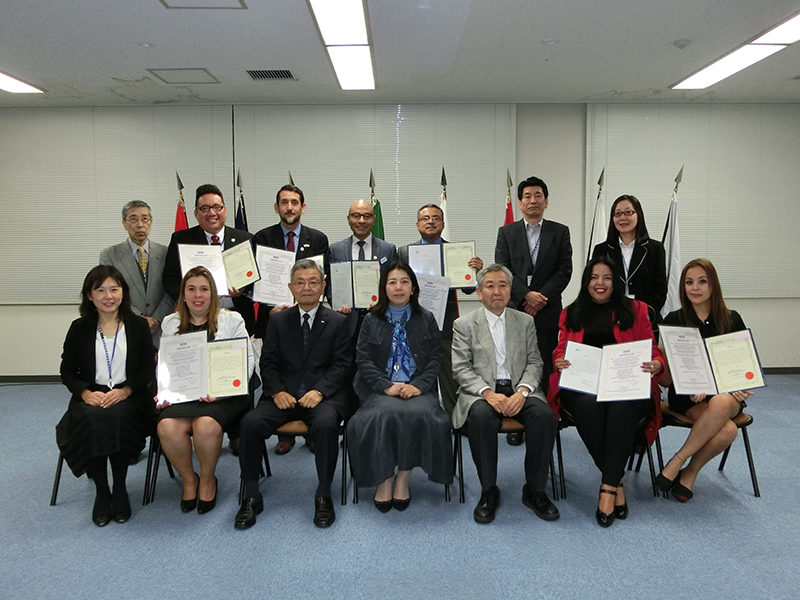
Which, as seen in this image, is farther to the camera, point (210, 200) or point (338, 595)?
point (210, 200)

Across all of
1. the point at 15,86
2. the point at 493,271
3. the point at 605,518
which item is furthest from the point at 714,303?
the point at 15,86

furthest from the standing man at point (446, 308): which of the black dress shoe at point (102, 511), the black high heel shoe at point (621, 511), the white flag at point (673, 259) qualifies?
the white flag at point (673, 259)

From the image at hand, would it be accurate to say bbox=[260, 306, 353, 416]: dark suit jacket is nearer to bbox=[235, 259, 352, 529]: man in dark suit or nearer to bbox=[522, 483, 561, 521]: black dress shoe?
bbox=[235, 259, 352, 529]: man in dark suit

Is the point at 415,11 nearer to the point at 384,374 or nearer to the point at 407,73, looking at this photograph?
the point at 407,73

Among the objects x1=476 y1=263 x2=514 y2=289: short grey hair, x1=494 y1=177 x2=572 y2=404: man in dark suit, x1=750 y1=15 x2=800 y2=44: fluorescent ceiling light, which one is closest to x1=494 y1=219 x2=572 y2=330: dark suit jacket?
x1=494 y1=177 x2=572 y2=404: man in dark suit

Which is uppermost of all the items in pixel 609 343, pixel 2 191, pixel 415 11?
pixel 415 11

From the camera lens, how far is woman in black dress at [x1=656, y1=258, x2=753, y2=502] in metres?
3.01

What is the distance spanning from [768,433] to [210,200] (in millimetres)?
4906

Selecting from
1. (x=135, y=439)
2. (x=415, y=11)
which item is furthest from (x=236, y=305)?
(x=415, y=11)

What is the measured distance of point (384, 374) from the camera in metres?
3.23

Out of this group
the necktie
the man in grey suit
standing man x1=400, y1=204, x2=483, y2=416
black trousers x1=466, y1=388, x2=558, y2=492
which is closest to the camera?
black trousers x1=466, y1=388, x2=558, y2=492

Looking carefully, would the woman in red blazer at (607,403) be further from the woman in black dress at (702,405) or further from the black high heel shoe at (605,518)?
the woman in black dress at (702,405)

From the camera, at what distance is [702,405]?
309 cm

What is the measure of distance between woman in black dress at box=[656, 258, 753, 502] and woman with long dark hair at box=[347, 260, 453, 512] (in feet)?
4.64
